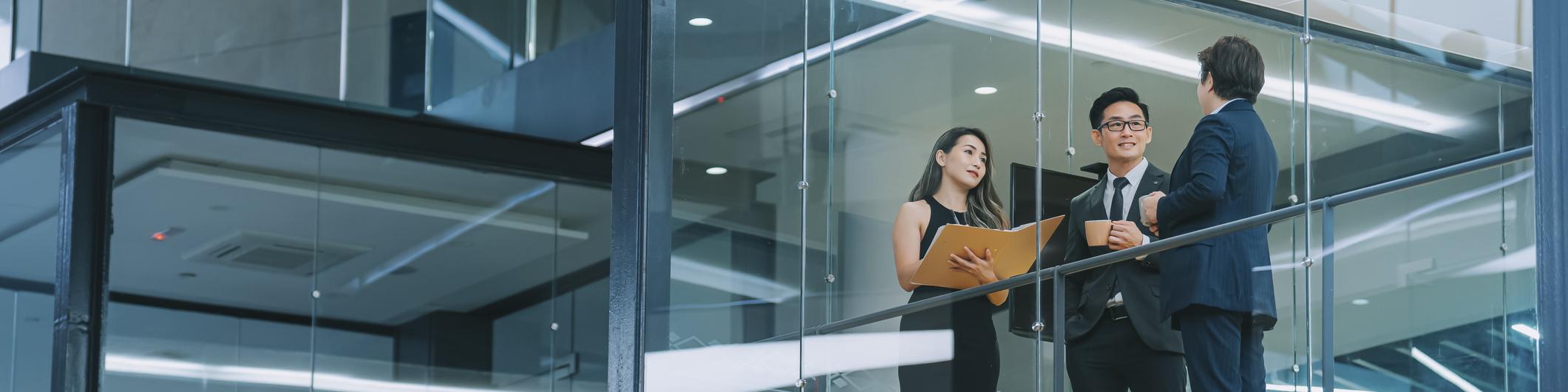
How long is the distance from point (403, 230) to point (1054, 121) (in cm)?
760

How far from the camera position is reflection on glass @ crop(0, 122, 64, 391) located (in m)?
10.2

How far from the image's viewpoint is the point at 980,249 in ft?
17.4

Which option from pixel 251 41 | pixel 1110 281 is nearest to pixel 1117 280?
pixel 1110 281

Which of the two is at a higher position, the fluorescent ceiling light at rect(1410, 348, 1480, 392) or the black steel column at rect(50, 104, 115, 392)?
the black steel column at rect(50, 104, 115, 392)

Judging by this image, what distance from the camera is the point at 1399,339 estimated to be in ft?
13.1

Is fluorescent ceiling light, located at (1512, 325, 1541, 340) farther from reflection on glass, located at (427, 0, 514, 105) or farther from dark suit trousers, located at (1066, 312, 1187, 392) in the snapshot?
reflection on glass, located at (427, 0, 514, 105)

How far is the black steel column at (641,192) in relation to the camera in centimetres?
548

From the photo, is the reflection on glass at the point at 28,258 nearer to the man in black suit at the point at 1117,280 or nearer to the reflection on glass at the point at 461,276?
the reflection on glass at the point at 461,276

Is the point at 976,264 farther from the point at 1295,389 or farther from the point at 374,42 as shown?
the point at 374,42

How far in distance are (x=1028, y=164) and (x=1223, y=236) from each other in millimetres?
764

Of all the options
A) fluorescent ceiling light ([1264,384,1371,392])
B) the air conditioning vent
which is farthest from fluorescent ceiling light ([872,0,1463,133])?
the air conditioning vent

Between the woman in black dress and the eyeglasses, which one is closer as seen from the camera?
the eyeglasses

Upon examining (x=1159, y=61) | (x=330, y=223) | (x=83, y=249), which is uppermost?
(x=330, y=223)

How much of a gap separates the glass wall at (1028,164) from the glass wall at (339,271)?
218 inches
